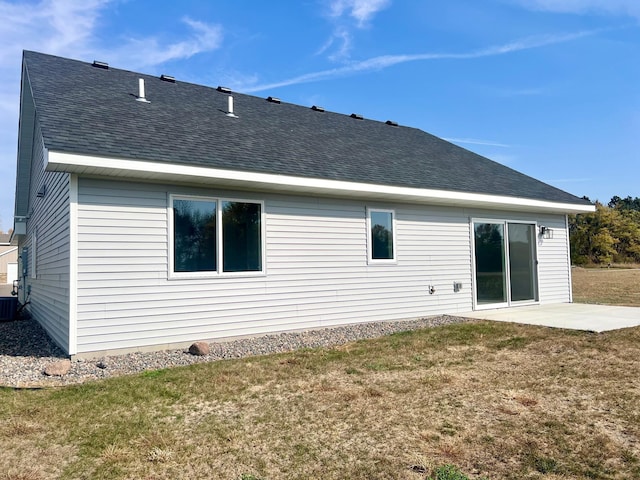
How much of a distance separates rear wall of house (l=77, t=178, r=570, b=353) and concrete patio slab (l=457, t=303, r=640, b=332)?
0.96 meters

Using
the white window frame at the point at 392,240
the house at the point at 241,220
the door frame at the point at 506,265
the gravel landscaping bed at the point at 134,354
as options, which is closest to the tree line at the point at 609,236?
the house at the point at 241,220

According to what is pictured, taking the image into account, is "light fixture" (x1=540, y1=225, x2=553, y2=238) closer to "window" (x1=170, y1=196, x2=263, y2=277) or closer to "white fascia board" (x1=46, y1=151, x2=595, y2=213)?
"white fascia board" (x1=46, y1=151, x2=595, y2=213)

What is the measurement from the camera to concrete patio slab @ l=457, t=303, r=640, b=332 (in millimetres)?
7734

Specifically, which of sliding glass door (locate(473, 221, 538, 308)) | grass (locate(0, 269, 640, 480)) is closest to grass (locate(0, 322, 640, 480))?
grass (locate(0, 269, 640, 480))

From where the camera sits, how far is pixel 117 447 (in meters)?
3.12

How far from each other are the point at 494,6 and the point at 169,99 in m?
7.41

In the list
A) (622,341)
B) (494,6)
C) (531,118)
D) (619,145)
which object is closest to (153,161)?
(622,341)

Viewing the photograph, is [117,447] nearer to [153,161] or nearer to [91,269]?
[91,269]

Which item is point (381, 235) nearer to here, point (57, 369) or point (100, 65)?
point (57, 369)

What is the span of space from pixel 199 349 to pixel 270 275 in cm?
187

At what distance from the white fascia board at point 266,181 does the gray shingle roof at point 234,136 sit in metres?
0.10

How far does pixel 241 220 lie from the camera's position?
7203 millimetres

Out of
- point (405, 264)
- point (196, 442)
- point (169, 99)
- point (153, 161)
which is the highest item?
point (169, 99)

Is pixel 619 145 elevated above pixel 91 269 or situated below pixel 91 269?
above
